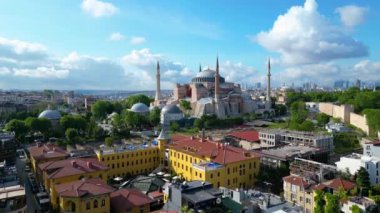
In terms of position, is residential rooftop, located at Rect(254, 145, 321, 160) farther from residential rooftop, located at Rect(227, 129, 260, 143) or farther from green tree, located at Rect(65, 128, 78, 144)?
green tree, located at Rect(65, 128, 78, 144)

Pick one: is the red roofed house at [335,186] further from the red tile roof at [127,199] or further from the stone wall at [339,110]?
the stone wall at [339,110]

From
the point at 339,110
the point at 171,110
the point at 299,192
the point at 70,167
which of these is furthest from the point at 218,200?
the point at 339,110

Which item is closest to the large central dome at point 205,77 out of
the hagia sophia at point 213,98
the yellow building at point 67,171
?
the hagia sophia at point 213,98

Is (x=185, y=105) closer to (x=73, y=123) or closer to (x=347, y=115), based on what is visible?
(x=73, y=123)

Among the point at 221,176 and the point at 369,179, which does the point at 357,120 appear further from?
the point at 221,176

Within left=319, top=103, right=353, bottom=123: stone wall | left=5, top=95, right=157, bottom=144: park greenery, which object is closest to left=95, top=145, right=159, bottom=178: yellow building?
left=5, top=95, right=157, bottom=144: park greenery

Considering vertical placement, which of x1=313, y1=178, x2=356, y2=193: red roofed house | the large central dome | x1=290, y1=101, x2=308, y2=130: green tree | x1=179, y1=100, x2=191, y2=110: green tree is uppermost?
the large central dome
